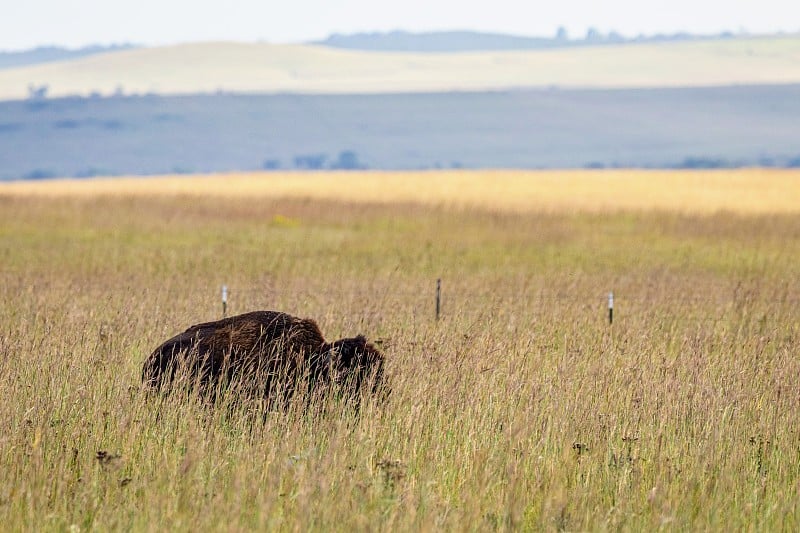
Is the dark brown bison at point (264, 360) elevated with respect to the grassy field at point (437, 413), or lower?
elevated

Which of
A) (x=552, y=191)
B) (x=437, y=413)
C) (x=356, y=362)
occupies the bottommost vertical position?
(x=552, y=191)

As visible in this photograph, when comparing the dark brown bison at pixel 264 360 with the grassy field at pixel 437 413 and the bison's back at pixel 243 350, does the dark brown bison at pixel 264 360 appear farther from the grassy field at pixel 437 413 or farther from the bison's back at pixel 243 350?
the grassy field at pixel 437 413

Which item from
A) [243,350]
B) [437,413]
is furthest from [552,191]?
[437,413]

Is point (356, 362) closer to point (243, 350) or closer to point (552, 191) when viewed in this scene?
point (243, 350)

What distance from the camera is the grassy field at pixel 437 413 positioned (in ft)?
21.2

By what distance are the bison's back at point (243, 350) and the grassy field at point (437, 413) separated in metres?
0.35

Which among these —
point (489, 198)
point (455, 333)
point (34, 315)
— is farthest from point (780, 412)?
point (489, 198)

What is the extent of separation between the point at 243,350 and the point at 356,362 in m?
0.78

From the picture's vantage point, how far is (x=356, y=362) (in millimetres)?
8609

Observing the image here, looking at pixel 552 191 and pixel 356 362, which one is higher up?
pixel 356 362

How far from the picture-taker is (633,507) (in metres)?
6.85

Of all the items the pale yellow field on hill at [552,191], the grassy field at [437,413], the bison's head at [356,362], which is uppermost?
the bison's head at [356,362]

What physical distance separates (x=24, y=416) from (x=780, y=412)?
483 cm

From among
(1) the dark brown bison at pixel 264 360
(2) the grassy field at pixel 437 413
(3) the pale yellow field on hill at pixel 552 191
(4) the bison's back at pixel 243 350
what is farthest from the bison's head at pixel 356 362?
(3) the pale yellow field on hill at pixel 552 191
